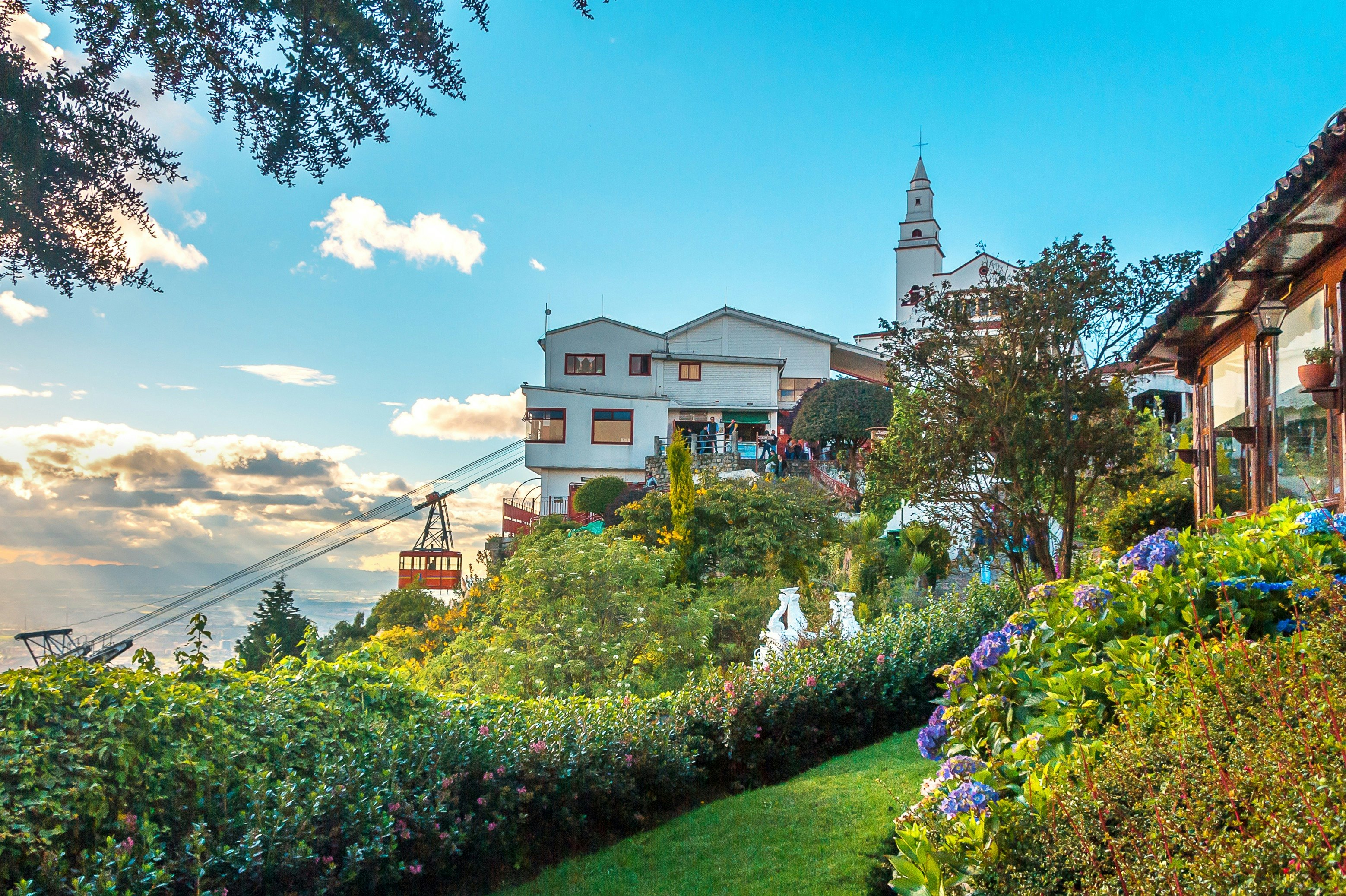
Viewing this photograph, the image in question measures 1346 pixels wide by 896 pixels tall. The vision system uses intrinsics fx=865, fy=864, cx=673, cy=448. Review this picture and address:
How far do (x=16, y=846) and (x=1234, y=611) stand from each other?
16.4 ft

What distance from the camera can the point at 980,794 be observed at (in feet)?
9.77

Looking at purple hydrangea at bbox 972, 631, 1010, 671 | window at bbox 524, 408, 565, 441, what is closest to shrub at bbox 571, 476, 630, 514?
window at bbox 524, 408, 565, 441

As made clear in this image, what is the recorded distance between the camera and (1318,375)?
6.76 meters

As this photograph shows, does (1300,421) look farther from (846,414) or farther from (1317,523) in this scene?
(846,414)

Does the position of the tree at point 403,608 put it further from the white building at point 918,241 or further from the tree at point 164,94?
the white building at point 918,241

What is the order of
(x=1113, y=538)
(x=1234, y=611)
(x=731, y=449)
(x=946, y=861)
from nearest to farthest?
(x=946, y=861), (x=1234, y=611), (x=1113, y=538), (x=731, y=449)

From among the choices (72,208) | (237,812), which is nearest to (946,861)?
(237,812)

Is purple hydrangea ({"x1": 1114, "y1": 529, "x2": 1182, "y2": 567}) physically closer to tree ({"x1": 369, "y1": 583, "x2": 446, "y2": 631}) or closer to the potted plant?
the potted plant

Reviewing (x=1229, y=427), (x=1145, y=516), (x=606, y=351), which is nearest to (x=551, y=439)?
(x=606, y=351)

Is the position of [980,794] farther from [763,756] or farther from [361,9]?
[361,9]

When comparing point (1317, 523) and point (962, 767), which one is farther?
point (1317, 523)

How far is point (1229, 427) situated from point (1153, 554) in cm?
691

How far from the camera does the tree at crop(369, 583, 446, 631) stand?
74.9 ft

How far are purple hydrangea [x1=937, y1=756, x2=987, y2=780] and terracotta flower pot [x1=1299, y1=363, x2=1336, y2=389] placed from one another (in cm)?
532
